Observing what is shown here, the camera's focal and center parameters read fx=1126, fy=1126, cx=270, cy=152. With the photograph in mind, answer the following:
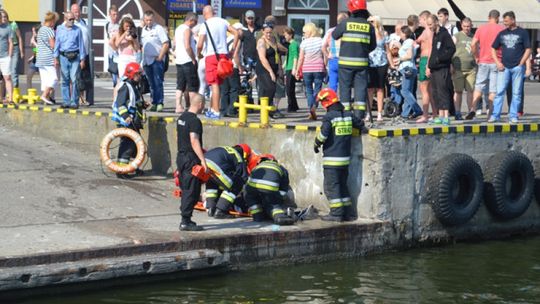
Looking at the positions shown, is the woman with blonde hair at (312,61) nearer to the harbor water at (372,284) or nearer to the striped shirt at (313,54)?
the striped shirt at (313,54)

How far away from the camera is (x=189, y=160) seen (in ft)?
46.0

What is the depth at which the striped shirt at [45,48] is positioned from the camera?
20625 mm

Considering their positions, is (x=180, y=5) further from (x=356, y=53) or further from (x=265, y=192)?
(x=265, y=192)

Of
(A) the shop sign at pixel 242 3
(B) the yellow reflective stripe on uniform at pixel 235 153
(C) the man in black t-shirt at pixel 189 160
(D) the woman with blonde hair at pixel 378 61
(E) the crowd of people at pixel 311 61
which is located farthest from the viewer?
(A) the shop sign at pixel 242 3

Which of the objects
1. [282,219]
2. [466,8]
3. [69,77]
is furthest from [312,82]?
[466,8]

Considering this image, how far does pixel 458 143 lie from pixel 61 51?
24.6ft

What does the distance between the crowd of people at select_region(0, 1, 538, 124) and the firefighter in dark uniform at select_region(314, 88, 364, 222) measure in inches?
46.1

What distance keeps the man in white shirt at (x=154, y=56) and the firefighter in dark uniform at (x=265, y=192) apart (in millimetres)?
4906

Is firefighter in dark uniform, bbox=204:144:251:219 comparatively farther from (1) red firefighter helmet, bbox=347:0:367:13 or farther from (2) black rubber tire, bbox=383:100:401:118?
(2) black rubber tire, bbox=383:100:401:118

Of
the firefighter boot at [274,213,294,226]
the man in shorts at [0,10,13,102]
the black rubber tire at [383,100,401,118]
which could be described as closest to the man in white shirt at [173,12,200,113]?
the black rubber tire at [383,100,401,118]

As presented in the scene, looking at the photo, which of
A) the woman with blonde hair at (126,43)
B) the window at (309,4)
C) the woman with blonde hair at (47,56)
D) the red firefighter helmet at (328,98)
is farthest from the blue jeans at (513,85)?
the window at (309,4)

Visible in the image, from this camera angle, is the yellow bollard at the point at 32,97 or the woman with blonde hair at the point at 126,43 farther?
the yellow bollard at the point at 32,97

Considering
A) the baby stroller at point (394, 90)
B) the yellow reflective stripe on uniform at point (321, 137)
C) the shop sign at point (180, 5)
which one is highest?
the shop sign at point (180, 5)

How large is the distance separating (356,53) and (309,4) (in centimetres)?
2702
